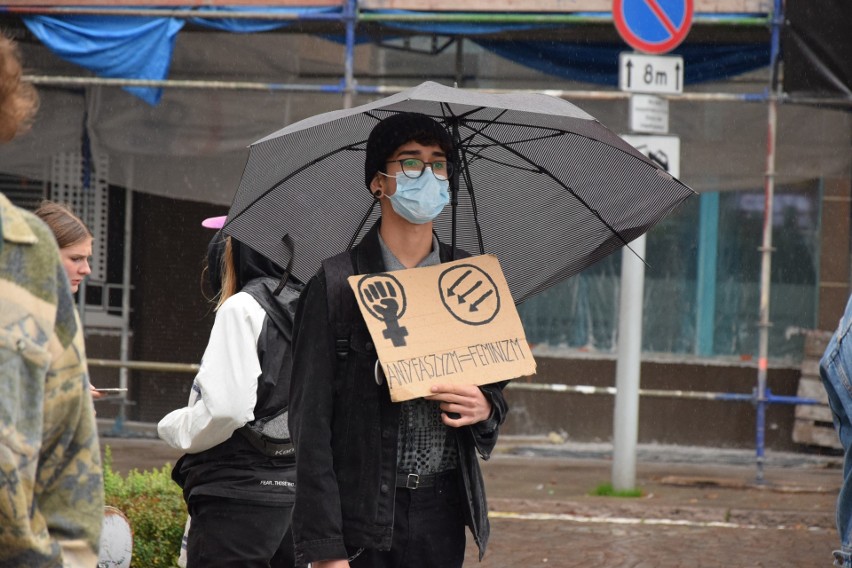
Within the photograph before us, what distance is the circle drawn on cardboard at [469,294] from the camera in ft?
12.7

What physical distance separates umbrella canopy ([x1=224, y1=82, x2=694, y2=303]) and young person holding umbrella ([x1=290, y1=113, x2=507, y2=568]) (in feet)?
1.54

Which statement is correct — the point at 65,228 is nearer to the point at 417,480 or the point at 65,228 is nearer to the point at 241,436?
the point at 241,436

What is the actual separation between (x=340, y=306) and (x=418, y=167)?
446mm

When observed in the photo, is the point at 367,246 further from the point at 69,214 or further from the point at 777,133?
the point at 777,133

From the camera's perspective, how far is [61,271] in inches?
82.8

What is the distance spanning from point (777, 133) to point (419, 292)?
25.5ft

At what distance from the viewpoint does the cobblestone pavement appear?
8.12 metres

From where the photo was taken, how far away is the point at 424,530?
3641mm

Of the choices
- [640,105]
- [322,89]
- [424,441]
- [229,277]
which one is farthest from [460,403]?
[322,89]

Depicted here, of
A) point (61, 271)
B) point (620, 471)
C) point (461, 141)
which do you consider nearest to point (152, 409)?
point (620, 471)

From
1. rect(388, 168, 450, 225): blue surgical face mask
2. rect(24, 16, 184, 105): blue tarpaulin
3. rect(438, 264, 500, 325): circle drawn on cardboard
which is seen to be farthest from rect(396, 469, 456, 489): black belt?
rect(24, 16, 184, 105): blue tarpaulin

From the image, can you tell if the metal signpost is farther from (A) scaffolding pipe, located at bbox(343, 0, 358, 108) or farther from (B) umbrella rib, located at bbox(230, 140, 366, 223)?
(B) umbrella rib, located at bbox(230, 140, 366, 223)

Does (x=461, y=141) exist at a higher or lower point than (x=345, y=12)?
lower

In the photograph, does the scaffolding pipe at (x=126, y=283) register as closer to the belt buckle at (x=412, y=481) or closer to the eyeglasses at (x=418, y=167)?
the eyeglasses at (x=418, y=167)
